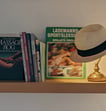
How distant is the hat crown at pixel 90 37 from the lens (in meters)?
1.02

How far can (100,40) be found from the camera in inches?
40.0

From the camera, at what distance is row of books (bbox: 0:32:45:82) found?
1.04 m

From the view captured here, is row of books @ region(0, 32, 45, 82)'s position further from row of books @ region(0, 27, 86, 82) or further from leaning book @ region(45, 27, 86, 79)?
leaning book @ region(45, 27, 86, 79)

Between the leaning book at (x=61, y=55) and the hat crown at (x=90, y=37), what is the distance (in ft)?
0.34

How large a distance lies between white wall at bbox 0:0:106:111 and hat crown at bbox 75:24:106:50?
158 mm

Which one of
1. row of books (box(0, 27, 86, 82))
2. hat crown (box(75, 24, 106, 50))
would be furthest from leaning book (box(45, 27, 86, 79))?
hat crown (box(75, 24, 106, 50))

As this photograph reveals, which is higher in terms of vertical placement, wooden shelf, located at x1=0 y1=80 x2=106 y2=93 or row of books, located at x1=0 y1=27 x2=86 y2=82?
row of books, located at x1=0 y1=27 x2=86 y2=82
